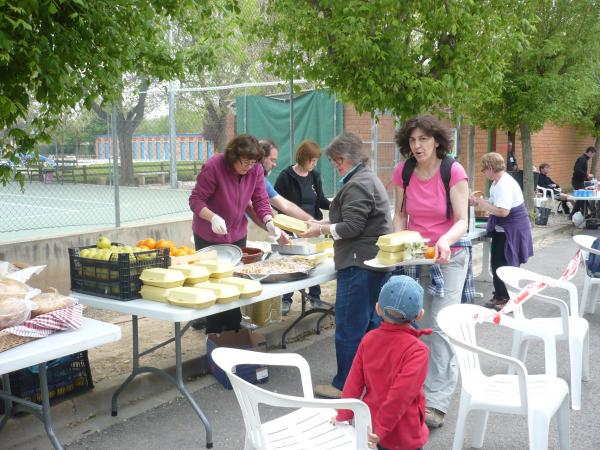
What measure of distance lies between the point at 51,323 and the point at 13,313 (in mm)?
191

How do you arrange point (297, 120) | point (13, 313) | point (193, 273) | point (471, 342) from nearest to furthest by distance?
point (13, 313), point (471, 342), point (193, 273), point (297, 120)

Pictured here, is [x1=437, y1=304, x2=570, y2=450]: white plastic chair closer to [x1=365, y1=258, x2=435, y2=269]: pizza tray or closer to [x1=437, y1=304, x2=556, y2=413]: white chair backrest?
[x1=437, y1=304, x2=556, y2=413]: white chair backrest

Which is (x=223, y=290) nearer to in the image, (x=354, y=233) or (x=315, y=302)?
(x=354, y=233)

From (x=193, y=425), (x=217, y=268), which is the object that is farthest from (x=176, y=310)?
(x=193, y=425)

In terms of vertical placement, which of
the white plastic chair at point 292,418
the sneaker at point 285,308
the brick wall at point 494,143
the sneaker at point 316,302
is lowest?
the sneaker at point 285,308

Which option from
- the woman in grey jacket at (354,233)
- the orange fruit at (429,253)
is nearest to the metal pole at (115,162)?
the woman in grey jacket at (354,233)

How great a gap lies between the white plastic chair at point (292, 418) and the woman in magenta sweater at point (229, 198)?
2.12m

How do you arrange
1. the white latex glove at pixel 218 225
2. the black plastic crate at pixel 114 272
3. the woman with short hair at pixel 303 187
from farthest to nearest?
the woman with short hair at pixel 303 187 < the white latex glove at pixel 218 225 < the black plastic crate at pixel 114 272

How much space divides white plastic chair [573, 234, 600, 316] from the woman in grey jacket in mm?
2987

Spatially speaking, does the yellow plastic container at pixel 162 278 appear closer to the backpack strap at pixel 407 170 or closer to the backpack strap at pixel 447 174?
the backpack strap at pixel 407 170

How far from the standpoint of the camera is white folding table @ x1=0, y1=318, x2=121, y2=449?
3.04 metres

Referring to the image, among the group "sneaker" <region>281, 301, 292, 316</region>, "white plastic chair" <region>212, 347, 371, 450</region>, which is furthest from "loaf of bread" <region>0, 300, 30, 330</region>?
"sneaker" <region>281, 301, 292, 316</region>

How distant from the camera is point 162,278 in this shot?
13.4 ft

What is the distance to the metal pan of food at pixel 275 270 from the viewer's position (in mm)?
4660
